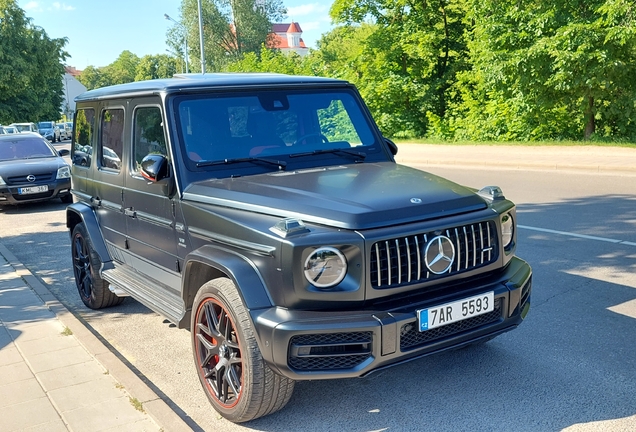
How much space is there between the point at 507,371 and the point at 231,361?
1853 millimetres

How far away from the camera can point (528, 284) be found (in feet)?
13.2

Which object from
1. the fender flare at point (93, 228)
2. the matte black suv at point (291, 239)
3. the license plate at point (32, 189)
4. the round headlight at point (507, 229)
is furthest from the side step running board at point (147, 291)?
the license plate at point (32, 189)

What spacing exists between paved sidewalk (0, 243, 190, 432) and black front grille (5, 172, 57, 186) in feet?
26.0

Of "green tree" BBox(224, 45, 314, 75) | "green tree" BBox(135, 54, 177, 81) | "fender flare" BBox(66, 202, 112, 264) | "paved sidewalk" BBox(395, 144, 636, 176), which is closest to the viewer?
"fender flare" BBox(66, 202, 112, 264)

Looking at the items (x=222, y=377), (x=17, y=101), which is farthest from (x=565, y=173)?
(x=17, y=101)

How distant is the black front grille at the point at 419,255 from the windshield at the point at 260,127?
1393 mm

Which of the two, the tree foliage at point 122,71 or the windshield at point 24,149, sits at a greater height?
the tree foliage at point 122,71

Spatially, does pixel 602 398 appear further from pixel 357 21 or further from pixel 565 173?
pixel 357 21

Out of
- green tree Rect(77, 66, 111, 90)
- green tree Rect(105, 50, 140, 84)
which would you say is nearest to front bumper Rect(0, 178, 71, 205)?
green tree Rect(105, 50, 140, 84)

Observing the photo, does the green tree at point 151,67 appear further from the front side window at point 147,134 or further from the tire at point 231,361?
the tire at point 231,361

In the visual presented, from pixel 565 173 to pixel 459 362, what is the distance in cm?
1136

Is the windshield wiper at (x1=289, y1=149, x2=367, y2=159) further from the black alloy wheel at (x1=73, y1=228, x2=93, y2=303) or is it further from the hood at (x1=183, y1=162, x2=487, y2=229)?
the black alloy wheel at (x1=73, y1=228, x2=93, y2=303)

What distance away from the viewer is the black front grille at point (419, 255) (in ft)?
11.1

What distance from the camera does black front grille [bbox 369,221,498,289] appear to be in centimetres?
339
